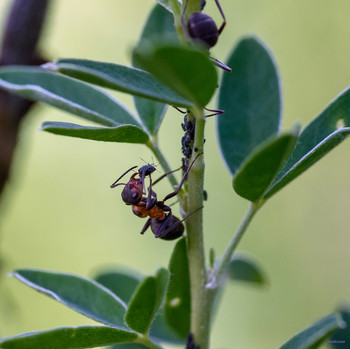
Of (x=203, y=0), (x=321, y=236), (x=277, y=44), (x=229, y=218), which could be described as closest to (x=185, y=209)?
(x=203, y=0)

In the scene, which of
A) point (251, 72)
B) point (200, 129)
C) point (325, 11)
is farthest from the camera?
point (325, 11)

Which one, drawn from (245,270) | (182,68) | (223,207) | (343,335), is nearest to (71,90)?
(182,68)

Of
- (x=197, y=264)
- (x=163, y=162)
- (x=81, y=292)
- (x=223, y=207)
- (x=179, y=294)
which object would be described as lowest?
(x=223, y=207)

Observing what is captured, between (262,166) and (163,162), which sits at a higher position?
(262,166)

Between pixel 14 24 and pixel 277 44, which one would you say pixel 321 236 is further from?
pixel 14 24

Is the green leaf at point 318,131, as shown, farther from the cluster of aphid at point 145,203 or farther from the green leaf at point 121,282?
the green leaf at point 121,282

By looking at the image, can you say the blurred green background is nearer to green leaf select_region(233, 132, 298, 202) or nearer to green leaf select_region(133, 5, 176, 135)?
green leaf select_region(133, 5, 176, 135)

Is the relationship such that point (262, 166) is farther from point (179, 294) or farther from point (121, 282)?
point (121, 282)
